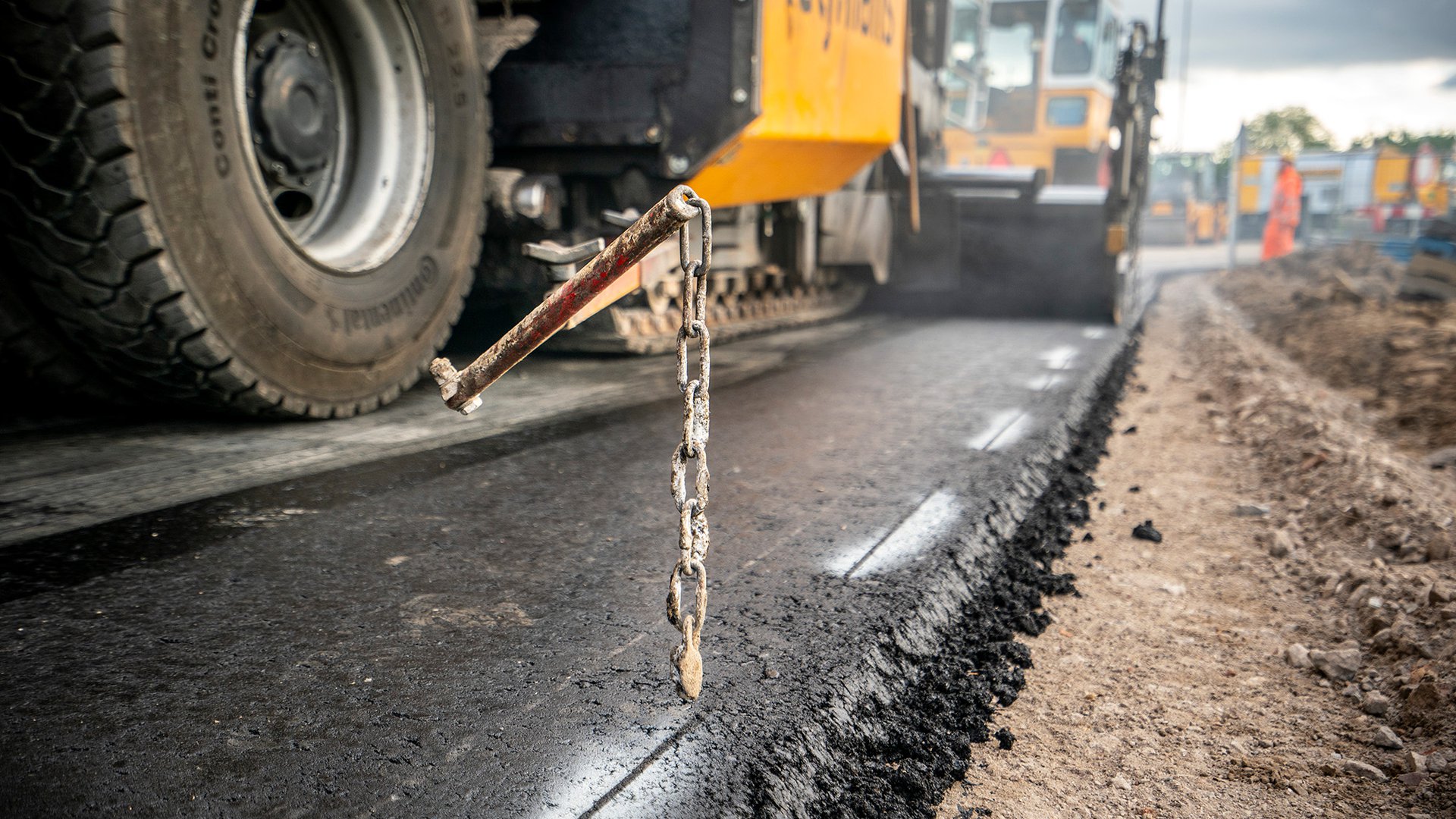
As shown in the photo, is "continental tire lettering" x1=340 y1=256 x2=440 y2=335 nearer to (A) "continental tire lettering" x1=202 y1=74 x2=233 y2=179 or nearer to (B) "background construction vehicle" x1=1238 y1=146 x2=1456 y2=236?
(A) "continental tire lettering" x1=202 y1=74 x2=233 y2=179

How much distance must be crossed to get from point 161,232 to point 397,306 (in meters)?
0.92

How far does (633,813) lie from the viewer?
52.0 inches

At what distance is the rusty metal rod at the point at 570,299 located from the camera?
1.33 m

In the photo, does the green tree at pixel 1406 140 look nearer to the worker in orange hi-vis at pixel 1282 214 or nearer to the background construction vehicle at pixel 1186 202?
the background construction vehicle at pixel 1186 202

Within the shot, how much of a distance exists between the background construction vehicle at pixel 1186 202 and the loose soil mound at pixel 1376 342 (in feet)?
42.0

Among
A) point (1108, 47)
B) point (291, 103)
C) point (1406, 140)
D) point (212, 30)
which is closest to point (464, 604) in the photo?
point (212, 30)

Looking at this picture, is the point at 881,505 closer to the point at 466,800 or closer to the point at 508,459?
the point at 508,459

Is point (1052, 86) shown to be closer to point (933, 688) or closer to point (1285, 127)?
point (933, 688)

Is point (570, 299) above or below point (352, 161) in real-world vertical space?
below

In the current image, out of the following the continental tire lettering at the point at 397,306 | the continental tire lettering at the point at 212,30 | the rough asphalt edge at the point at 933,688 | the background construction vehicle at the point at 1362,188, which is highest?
the background construction vehicle at the point at 1362,188

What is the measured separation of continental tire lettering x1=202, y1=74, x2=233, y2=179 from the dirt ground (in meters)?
2.41

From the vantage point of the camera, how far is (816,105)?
5.10 metres

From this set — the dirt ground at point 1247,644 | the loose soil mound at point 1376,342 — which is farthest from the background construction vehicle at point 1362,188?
the dirt ground at point 1247,644

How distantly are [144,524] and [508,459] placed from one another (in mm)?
957
